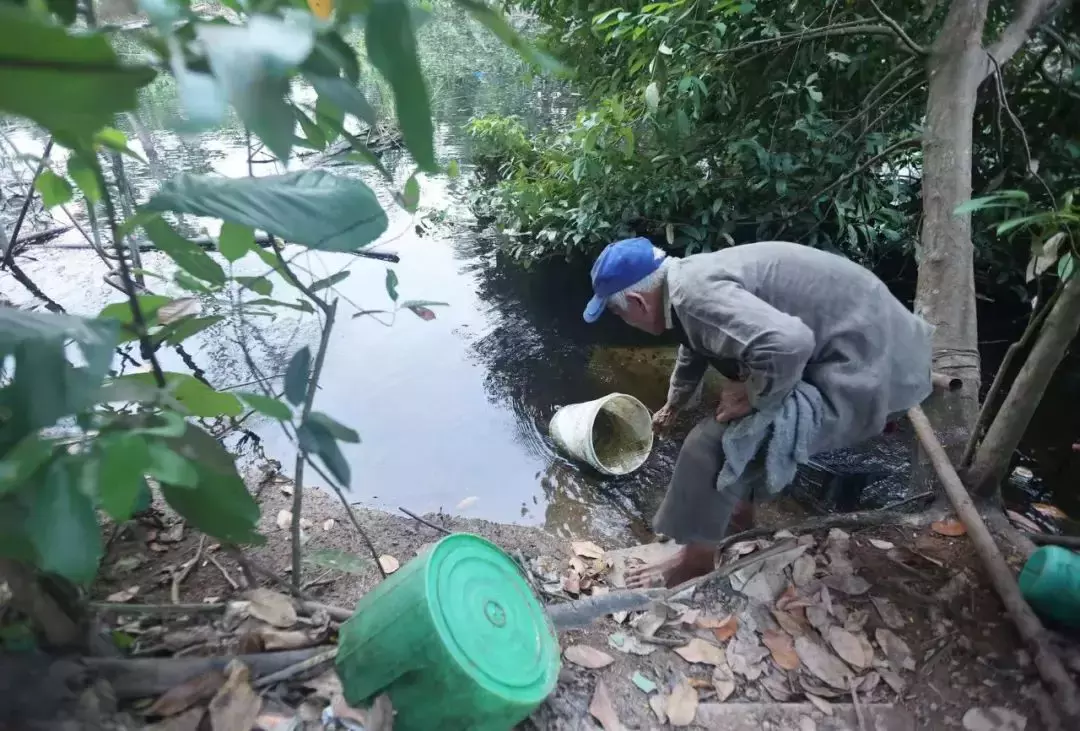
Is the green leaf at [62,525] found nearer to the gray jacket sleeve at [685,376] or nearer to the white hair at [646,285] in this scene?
the white hair at [646,285]

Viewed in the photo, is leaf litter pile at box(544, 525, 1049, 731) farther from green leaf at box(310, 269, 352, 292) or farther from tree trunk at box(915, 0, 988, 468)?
green leaf at box(310, 269, 352, 292)

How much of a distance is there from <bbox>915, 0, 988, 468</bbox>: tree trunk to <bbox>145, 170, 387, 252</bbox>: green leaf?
2.88m

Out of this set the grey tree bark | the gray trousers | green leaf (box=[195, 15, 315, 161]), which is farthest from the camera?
the grey tree bark

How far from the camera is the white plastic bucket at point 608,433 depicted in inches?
147

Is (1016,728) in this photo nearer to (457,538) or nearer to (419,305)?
(457,538)

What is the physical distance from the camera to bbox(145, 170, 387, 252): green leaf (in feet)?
3.30

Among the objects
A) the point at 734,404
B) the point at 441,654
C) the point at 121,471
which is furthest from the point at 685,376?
the point at 121,471

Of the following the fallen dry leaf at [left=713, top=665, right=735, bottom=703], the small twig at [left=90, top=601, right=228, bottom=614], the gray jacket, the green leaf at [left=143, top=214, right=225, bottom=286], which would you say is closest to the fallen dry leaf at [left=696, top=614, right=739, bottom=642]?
the fallen dry leaf at [left=713, top=665, right=735, bottom=703]

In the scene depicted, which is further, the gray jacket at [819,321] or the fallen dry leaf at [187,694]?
the gray jacket at [819,321]

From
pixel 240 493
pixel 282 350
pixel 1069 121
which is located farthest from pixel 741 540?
pixel 1069 121

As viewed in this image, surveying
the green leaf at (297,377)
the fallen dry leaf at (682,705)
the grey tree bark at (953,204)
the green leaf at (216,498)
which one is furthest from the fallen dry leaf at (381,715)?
the grey tree bark at (953,204)

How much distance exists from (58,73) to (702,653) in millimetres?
2225

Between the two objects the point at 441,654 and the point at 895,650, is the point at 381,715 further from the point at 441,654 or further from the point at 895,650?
the point at 895,650

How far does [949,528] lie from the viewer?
107 inches
